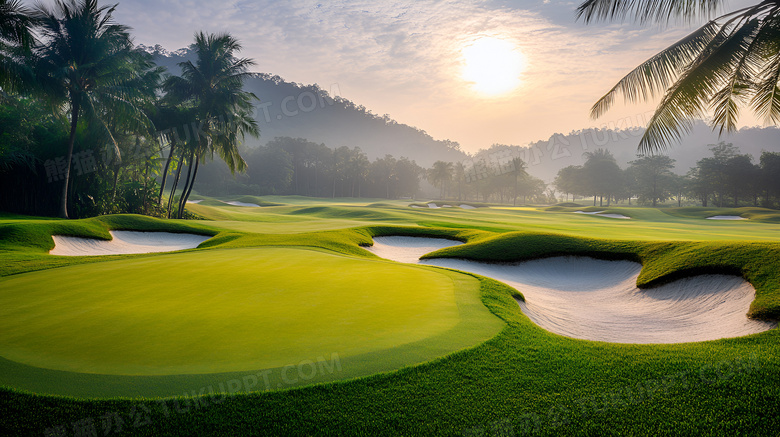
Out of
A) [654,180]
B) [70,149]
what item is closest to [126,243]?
[70,149]

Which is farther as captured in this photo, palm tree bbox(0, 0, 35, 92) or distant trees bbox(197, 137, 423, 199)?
distant trees bbox(197, 137, 423, 199)

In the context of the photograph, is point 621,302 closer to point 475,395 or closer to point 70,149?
point 475,395

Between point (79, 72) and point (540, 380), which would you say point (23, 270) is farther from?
point (79, 72)

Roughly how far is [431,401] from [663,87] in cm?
1130

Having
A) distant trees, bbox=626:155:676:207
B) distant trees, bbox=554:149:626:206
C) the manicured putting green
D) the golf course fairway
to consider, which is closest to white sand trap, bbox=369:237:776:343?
the golf course fairway

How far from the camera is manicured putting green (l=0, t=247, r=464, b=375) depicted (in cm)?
378

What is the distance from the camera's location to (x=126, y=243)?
14.9 meters

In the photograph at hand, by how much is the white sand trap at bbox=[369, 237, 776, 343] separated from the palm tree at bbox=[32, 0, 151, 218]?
2259 cm

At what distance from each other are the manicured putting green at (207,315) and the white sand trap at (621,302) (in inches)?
110

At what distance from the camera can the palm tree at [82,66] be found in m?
18.5

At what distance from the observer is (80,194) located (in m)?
22.1

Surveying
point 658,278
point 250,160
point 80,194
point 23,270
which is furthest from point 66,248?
point 250,160

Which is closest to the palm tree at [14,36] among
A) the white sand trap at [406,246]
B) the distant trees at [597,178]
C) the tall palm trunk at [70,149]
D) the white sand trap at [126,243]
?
the tall palm trunk at [70,149]

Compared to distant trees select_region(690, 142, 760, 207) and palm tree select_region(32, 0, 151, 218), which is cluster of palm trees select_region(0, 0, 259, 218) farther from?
distant trees select_region(690, 142, 760, 207)
